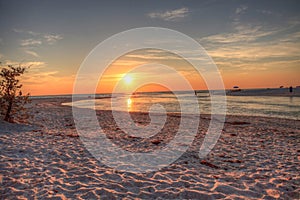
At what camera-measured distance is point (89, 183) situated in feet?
17.2

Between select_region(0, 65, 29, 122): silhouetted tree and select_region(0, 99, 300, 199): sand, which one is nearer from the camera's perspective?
select_region(0, 99, 300, 199): sand

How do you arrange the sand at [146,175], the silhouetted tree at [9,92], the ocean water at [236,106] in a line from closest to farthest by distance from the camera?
the sand at [146,175] → the silhouetted tree at [9,92] → the ocean water at [236,106]

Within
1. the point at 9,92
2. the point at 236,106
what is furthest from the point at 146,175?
the point at 236,106

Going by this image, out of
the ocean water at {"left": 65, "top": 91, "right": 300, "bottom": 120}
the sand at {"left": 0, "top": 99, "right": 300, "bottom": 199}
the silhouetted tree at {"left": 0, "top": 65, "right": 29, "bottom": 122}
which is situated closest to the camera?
the sand at {"left": 0, "top": 99, "right": 300, "bottom": 199}

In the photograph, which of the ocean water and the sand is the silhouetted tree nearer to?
the sand

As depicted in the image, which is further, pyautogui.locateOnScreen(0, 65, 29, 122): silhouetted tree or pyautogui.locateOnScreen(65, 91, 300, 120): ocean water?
pyautogui.locateOnScreen(65, 91, 300, 120): ocean water

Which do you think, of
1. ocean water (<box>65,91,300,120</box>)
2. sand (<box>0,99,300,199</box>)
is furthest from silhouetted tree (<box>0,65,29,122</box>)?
ocean water (<box>65,91,300,120</box>)

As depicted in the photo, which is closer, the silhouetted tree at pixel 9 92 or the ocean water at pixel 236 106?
the silhouetted tree at pixel 9 92

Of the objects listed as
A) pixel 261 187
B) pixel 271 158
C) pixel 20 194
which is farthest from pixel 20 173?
pixel 271 158

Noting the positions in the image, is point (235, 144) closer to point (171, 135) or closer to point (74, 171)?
point (171, 135)

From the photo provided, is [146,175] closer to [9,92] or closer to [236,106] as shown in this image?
[9,92]

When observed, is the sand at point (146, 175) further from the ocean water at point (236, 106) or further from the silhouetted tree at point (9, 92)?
the ocean water at point (236, 106)

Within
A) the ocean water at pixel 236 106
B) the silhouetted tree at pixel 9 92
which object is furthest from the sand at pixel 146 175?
the ocean water at pixel 236 106

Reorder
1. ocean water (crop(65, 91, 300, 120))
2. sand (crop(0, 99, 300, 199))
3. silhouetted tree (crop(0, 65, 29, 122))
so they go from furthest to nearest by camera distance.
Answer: ocean water (crop(65, 91, 300, 120)), silhouetted tree (crop(0, 65, 29, 122)), sand (crop(0, 99, 300, 199))
